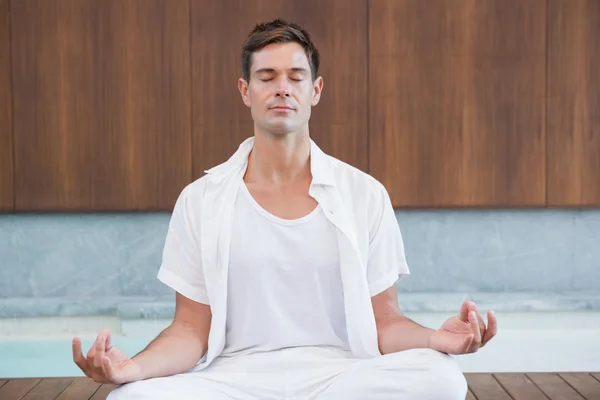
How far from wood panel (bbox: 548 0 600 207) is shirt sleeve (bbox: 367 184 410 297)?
251 cm

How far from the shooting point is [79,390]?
2.91m

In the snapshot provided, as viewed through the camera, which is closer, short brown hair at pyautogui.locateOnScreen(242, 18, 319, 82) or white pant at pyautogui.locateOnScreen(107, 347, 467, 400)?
white pant at pyautogui.locateOnScreen(107, 347, 467, 400)

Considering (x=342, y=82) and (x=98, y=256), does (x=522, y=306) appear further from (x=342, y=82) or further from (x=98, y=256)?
(x=98, y=256)

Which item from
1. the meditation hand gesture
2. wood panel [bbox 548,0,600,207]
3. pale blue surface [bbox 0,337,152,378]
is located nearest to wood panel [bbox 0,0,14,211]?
pale blue surface [bbox 0,337,152,378]

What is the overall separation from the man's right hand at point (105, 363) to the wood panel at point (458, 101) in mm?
2750

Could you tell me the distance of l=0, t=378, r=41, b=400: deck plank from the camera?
2.82 meters

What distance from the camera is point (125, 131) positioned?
439 cm

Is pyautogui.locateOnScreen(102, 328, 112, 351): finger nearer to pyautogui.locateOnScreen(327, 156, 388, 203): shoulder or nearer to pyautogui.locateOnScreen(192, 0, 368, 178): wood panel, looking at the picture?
pyautogui.locateOnScreen(327, 156, 388, 203): shoulder

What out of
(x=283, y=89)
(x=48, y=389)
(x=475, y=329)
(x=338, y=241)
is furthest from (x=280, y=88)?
(x=48, y=389)

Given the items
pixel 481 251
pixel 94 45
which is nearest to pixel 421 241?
pixel 481 251

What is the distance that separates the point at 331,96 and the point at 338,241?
241cm

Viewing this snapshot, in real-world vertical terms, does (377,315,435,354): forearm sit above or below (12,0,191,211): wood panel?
below

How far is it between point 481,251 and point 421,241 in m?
0.32

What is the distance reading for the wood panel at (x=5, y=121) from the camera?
4336mm
